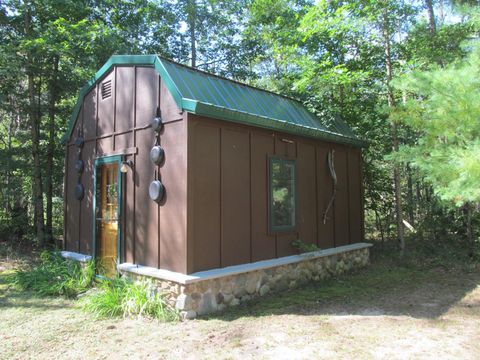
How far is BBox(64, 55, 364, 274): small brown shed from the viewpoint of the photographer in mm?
5340

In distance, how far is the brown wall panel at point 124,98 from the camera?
634cm

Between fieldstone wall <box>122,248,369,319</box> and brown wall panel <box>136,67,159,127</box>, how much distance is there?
245cm

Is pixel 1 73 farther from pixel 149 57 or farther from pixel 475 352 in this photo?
pixel 475 352

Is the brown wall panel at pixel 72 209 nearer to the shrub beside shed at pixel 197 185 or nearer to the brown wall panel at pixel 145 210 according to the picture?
Result: the shrub beside shed at pixel 197 185


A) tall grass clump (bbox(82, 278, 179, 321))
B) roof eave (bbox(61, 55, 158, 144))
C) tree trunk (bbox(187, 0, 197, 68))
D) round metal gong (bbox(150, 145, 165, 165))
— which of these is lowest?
tall grass clump (bbox(82, 278, 179, 321))

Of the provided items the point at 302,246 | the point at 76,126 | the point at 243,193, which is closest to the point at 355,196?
the point at 302,246

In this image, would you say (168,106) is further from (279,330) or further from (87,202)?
(279,330)

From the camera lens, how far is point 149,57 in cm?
591

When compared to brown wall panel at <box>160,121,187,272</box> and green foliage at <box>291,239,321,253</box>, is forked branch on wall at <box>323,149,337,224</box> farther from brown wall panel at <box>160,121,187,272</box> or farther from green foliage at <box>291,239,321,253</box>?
brown wall panel at <box>160,121,187,272</box>

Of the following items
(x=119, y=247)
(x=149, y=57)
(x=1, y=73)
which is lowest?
(x=119, y=247)

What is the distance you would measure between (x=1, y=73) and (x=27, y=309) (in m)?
6.80

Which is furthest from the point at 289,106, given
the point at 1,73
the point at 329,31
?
the point at 1,73

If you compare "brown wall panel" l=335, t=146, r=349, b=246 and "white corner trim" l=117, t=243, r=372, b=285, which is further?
"brown wall panel" l=335, t=146, r=349, b=246

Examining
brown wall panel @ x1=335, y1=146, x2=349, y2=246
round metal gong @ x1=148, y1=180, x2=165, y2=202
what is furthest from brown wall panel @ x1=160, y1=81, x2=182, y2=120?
brown wall panel @ x1=335, y1=146, x2=349, y2=246
